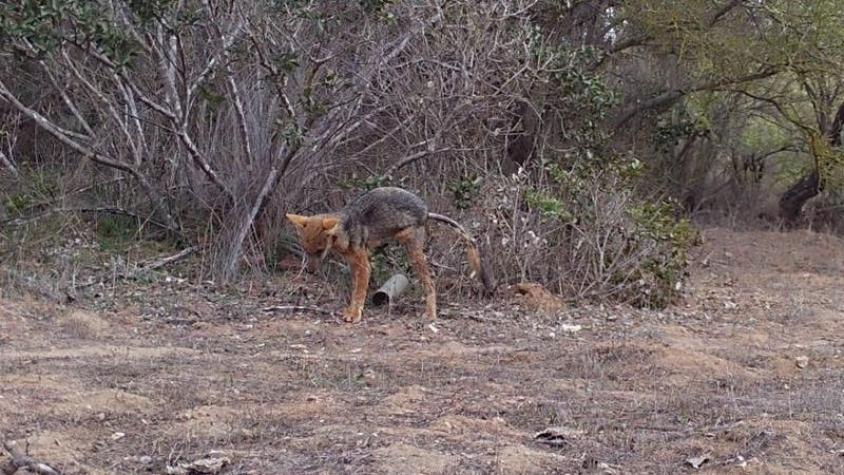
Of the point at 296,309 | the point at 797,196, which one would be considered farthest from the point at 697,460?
the point at 797,196

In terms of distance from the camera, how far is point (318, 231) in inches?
343

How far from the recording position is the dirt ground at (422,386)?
5.08 meters

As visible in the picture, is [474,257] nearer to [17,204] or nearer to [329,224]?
[329,224]

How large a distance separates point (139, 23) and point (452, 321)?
3.55 m

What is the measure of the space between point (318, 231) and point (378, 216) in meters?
0.49

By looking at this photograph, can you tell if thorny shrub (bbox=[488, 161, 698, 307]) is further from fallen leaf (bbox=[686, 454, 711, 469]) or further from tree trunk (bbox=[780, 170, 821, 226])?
tree trunk (bbox=[780, 170, 821, 226])

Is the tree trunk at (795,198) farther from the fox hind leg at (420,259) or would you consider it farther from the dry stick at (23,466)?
the dry stick at (23,466)

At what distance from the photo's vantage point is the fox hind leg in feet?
29.5

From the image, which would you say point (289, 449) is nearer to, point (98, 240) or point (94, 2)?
point (94, 2)

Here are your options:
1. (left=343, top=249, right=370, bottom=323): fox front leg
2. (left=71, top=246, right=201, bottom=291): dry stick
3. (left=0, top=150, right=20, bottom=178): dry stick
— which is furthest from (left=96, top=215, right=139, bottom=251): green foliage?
(left=343, top=249, right=370, bottom=323): fox front leg

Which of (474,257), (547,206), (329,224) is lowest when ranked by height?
(474,257)

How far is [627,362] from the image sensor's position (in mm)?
7262

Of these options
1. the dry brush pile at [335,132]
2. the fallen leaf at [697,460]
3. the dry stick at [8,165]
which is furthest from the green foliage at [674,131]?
the fallen leaf at [697,460]

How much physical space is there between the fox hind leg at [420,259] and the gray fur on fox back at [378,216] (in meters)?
0.09
